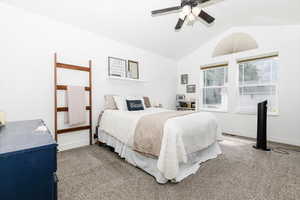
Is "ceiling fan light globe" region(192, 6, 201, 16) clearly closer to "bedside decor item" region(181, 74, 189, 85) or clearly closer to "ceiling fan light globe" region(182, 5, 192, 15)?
"ceiling fan light globe" region(182, 5, 192, 15)

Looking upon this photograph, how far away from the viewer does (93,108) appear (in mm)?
3092

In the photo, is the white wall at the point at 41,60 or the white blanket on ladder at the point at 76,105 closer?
the white wall at the point at 41,60

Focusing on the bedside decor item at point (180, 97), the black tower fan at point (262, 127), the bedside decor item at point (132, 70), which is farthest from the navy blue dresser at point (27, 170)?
the bedside decor item at point (180, 97)

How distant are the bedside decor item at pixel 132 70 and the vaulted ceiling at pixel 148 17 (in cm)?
48

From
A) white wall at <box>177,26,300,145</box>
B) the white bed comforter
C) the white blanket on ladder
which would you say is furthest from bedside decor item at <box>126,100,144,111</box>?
white wall at <box>177,26,300,145</box>

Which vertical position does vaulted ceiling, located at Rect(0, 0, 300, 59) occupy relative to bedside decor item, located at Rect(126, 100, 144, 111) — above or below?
above

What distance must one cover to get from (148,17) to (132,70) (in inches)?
51.1

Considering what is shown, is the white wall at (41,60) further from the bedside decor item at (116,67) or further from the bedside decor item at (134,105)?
the bedside decor item at (134,105)

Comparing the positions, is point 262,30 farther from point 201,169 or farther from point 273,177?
point 201,169

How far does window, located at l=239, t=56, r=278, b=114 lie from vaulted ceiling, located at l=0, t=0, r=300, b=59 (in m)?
0.88

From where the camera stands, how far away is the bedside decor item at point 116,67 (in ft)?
10.8

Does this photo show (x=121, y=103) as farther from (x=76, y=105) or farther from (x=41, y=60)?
(x=41, y=60)

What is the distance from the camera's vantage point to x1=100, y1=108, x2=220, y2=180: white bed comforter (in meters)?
1.57

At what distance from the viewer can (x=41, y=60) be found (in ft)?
8.07
